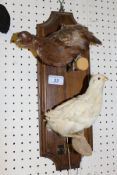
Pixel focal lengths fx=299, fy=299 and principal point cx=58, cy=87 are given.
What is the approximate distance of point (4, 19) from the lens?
85cm

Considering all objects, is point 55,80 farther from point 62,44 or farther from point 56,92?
point 62,44

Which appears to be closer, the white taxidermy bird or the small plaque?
the white taxidermy bird

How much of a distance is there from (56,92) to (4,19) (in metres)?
0.26

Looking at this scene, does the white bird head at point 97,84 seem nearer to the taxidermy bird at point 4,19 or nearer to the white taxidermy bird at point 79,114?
the white taxidermy bird at point 79,114

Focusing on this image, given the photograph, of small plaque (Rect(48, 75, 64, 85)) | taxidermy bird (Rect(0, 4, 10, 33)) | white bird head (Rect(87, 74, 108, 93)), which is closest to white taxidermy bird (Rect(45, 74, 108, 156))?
white bird head (Rect(87, 74, 108, 93))

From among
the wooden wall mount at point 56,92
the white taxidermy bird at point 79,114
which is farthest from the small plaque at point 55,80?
the white taxidermy bird at point 79,114

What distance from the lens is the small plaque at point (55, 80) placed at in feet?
2.96

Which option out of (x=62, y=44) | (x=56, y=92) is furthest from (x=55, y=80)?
(x=62, y=44)

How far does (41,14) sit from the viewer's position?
94 centimetres

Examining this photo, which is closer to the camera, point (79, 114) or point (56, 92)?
point (79, 114)

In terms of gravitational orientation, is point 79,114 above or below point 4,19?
below

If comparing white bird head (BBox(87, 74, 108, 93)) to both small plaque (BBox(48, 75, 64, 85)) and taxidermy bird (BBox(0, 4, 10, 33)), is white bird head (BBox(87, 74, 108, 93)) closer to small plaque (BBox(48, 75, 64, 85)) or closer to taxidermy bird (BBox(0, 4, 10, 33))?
small plaque (BBox(48, 75, 64, 85))

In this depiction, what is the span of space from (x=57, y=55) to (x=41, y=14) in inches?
7.8

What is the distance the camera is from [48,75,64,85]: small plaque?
901 millimetres
